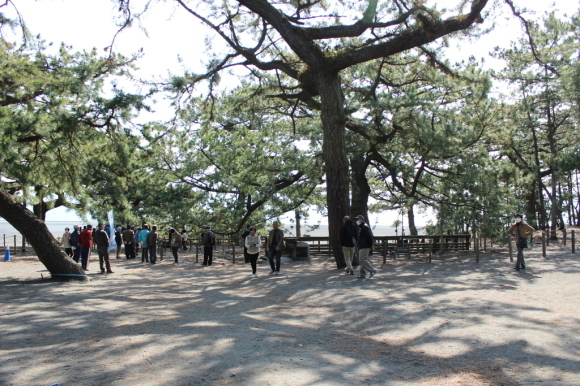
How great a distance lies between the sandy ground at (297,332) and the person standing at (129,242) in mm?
9604

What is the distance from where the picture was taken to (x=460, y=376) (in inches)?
196

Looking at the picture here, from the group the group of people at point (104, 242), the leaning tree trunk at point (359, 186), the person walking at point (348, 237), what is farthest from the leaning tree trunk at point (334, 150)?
the group of people at point (104, 242)

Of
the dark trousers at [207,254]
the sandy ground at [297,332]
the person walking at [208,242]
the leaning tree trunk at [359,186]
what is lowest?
the sandy ground at [297,332]

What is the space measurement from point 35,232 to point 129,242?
1088cm

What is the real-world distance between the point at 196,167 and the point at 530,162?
23.1 m

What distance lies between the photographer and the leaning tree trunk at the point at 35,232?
12531 mm

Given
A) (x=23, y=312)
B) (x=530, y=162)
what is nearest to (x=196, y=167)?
(x=23, y=312)

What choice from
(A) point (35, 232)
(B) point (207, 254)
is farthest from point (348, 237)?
(A) point (35, 232)

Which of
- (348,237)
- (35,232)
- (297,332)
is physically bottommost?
(297,332)

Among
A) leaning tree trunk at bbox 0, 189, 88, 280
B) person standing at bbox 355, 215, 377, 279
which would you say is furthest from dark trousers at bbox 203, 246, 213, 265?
person standing at bbox 355, 215, 377, 279

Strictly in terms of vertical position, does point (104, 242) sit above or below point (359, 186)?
below

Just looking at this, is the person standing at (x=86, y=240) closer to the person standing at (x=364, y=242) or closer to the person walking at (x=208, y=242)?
the person walking at (x=208, y=242)

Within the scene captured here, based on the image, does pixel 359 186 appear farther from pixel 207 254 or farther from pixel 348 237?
pixel 348 237

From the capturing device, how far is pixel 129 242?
23375 millimetres
